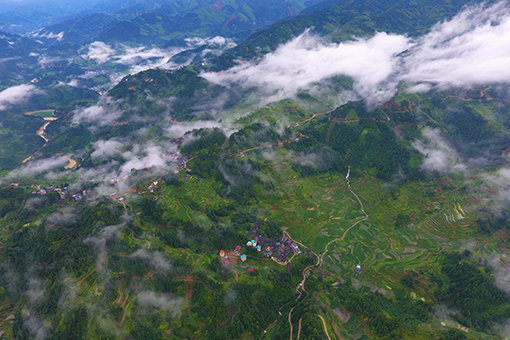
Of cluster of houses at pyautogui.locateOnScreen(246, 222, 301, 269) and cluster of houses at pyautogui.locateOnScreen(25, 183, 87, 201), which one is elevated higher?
cluster of houses at pyautogui.locateOnScreen(246, 222, 301, 269)

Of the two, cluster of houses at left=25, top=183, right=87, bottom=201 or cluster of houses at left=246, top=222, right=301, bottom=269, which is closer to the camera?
cluster of houses at left=246, top=222, right=301, bottom=269

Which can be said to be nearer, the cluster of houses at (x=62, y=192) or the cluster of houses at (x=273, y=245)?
the cluster of houses at (x=273, y=245)

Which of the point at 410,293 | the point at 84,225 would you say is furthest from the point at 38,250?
the point at 410,293

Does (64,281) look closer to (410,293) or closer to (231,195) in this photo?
(231,195)

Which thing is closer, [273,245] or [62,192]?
[273,245]

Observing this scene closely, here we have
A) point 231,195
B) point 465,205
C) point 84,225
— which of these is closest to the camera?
point 84,225

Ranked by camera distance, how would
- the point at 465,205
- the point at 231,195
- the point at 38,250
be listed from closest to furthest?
1. the point at 38,250
2. the point at 465,205
3. the point at 231,195

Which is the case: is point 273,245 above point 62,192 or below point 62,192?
above

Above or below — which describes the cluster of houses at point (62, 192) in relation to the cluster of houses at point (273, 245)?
below
